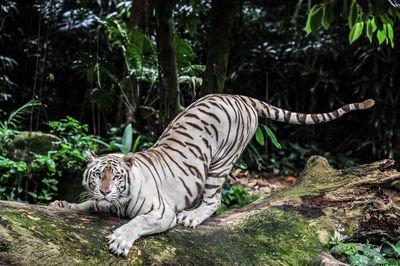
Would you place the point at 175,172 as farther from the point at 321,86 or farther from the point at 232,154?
the point at 321,86

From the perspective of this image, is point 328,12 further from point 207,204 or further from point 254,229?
point 207,204

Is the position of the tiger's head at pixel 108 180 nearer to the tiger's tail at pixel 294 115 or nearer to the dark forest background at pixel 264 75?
the tiger's tail at pixel 294 115

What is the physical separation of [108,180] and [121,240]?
0.47 m

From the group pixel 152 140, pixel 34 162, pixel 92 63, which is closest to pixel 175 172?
pixel 92 63

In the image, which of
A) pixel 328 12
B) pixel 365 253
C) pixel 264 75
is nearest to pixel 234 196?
pixel 365 253

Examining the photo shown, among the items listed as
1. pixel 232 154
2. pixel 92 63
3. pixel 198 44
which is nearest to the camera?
pixel 232 154

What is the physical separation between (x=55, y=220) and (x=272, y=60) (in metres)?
7.56

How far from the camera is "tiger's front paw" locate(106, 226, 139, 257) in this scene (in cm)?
236

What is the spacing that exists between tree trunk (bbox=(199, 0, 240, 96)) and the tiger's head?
192cm

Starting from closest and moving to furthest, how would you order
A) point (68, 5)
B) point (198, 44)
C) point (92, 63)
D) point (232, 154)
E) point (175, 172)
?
point (175, 172), point (232, 154), point (92, 63), point (68, 5), point (198, 44)

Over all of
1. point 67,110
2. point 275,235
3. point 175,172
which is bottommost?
point 275,235

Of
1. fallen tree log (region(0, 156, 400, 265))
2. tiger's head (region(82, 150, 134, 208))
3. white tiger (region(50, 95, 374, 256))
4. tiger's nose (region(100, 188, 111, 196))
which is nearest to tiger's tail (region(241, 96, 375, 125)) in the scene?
white tiger (region(50, 95, 374, 256))

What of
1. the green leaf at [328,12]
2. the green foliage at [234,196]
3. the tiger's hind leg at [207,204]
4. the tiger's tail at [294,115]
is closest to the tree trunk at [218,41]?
the tiger's tail at [294,115]

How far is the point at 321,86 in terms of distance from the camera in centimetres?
883
